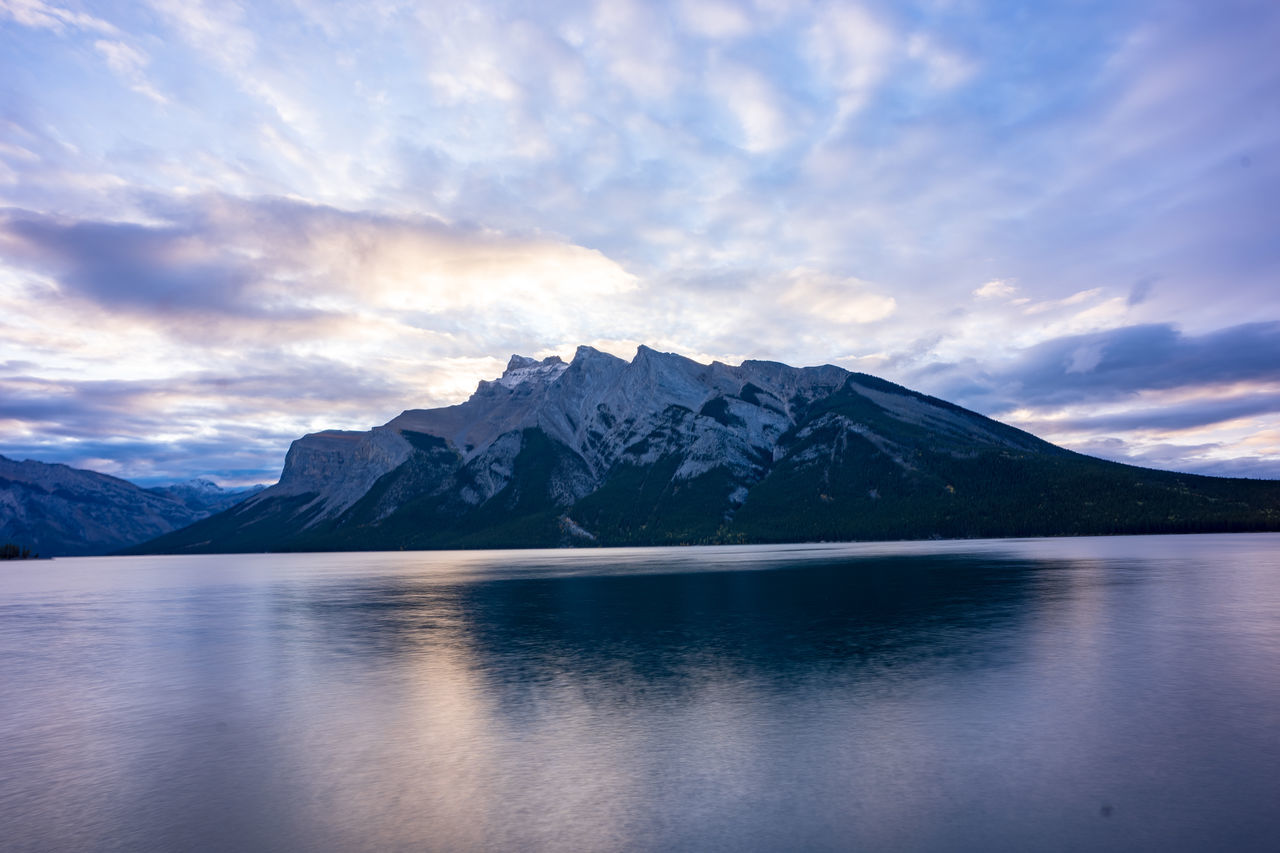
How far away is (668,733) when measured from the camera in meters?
42.1

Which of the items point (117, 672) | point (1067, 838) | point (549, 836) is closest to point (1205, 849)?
point (1067, 838)

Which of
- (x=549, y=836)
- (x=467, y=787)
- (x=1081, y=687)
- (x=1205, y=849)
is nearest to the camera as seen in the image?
(x=1205, y=849)

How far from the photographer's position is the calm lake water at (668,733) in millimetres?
29036

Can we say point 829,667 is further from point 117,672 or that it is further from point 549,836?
point 117,672

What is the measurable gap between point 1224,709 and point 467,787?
44.4 meters

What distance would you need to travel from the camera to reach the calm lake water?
2904 cm

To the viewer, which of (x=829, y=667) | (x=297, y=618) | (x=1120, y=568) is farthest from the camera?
(x=1120, y=568)

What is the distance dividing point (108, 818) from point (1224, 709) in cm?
5913

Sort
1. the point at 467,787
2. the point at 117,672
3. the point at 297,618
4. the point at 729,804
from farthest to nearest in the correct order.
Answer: the point at 297,618 < the point at 117,672 < the point at 467,787 < the point at 729,804

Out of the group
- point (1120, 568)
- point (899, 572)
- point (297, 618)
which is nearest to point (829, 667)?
point (297, 618)

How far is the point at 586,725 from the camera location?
146 ft

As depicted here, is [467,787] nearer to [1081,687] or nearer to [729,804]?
[729,804]

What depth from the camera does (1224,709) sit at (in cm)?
4541

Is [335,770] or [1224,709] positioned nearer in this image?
[335,770]
